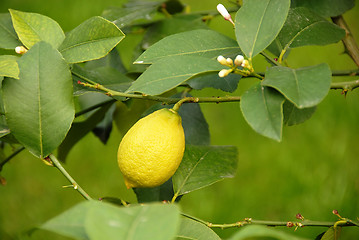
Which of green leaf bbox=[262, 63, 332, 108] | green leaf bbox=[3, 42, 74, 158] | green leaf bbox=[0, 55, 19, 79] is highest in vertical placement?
green leaf bbox=[262, 63, 332, 108]

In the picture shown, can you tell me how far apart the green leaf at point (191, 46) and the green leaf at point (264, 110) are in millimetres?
132

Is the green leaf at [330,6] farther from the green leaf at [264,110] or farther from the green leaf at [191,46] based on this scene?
the green leaf at [264,110]

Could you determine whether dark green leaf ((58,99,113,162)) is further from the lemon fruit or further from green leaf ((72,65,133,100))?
the lemon fruit

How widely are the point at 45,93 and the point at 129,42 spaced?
2.19 meters

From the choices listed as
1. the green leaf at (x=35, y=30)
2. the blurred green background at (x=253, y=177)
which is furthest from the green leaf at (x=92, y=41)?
the blurred green background at (x=253, y=177)

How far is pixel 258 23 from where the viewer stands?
2.10 ft

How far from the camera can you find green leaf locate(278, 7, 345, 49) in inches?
28.7

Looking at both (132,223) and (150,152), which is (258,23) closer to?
(150,152)

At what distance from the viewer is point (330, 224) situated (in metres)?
0.73

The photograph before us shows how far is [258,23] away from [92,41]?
0.25 meters

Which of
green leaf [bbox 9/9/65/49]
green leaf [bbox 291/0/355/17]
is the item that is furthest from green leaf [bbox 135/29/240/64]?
green leaf [bbox 291/0/355/17]

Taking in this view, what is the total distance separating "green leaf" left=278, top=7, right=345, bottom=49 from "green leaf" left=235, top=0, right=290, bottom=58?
0.33 ft

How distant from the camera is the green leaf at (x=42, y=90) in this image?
0.64 m

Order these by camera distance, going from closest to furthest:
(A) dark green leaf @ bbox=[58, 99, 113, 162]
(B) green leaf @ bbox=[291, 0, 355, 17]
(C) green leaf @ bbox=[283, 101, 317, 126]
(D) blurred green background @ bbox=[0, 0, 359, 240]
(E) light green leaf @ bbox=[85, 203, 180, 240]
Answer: (E) light green leaf @ bbox=[85, 203, 180, 240] → (C) green leaf @ bbox=[283, 101, 317, 126] → (B) green leaf @ bbox=[291, 0, 355, 17] → (A) dark green leaf @ bbox=[58, 99, 113, 162] → (D) blurred green background @ bbox=[0, 0, 359, 240]
